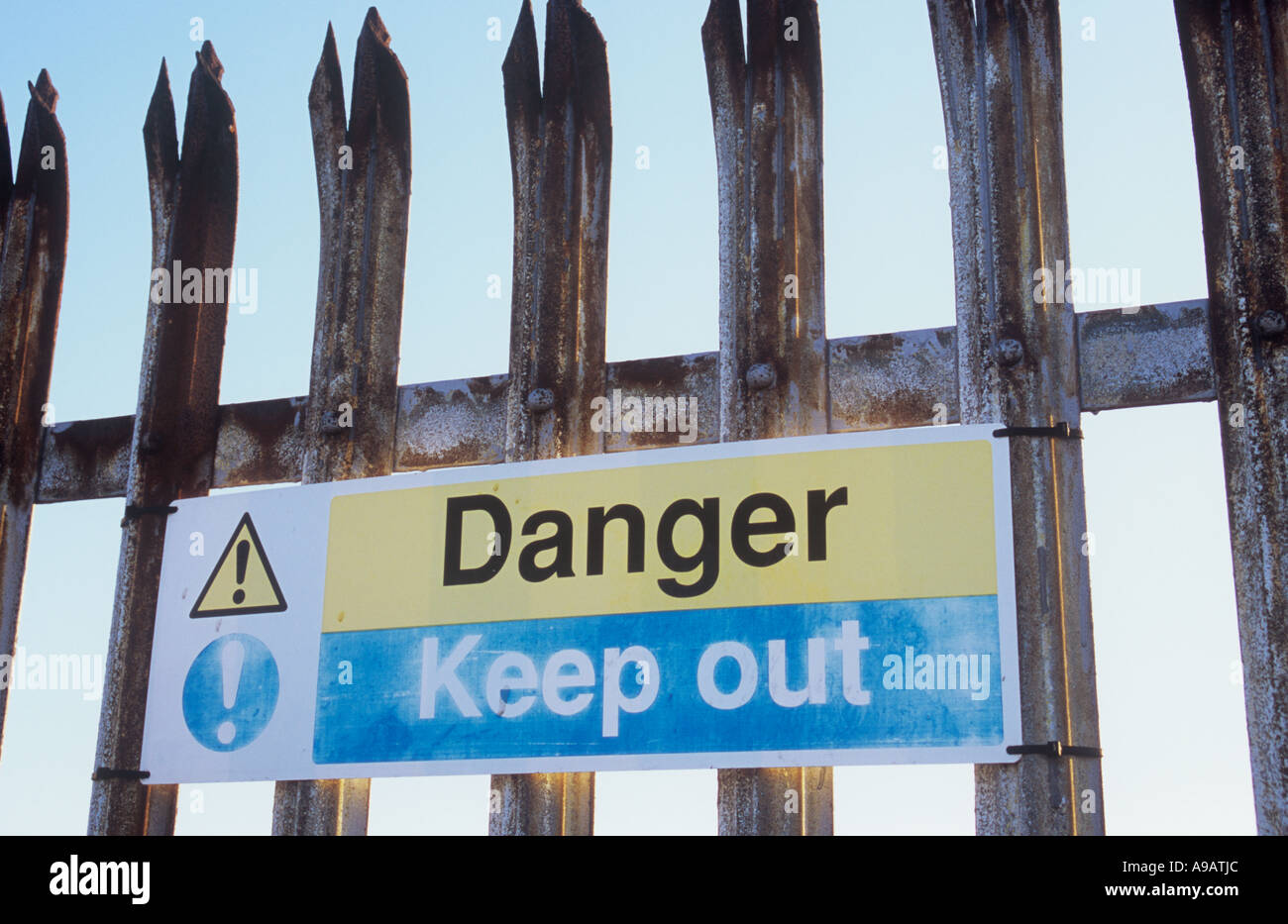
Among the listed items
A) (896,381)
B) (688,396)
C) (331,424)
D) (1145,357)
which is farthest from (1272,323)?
(331,424)

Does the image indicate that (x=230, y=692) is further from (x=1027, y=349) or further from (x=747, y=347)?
(x=1027, y=349)

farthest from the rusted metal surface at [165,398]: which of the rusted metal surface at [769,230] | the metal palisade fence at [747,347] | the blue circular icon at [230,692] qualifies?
the rusted metal surface at [769,230]

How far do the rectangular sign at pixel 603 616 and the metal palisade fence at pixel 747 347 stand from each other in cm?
11

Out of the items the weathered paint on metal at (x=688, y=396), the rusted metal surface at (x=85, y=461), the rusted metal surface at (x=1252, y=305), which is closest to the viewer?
the rusted metal surface at (x=1252, y=305)

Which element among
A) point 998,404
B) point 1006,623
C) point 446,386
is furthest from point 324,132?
point 1006,623

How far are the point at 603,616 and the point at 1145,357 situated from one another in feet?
5.81

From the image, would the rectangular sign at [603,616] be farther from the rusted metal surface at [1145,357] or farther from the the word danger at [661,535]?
the rusted metal surface at [1145,357]

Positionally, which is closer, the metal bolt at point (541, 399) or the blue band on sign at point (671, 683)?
the blue band on sign at point (671, 683)

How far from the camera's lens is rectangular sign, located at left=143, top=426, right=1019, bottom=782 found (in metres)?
4.07

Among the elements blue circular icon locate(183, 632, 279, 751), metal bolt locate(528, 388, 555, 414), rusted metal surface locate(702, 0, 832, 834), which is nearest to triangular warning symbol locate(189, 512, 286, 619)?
blue circular icon locate(183, 632, 279, 751)

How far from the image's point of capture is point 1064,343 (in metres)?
4.18

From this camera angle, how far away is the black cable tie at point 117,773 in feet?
15.6

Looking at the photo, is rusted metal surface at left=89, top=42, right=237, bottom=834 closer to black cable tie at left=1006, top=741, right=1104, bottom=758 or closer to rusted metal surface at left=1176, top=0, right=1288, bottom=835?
black cable tie at left=1006, top=741, right=1104, bottom=758
